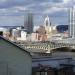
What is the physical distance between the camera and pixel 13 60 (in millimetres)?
19578

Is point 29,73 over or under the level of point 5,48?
under

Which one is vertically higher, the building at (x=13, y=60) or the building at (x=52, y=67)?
the building at (x=13, y=60)

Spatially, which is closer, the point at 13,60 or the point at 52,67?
the point at 13,60

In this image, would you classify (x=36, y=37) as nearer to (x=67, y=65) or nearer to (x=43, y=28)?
(x=43, y=28)

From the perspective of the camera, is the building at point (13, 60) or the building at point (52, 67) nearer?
the building at point (13, 60)

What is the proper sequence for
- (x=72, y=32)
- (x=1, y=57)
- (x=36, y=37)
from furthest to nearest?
(x=72, y=32) < (x=36, y=37) < (x=1, y=57)

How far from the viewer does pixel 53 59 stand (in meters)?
23.8

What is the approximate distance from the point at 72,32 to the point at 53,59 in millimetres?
134134

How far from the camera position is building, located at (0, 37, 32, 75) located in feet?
62.9

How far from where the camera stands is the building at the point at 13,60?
19.2m

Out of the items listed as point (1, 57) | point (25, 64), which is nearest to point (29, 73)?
point (25, 64)

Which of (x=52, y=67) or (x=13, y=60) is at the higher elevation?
(x=13, y=60)

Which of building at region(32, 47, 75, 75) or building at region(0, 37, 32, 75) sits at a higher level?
building at region(0, 37, 32, 75)

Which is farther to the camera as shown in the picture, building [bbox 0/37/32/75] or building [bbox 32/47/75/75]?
building [bbox 32/47/75/75]
